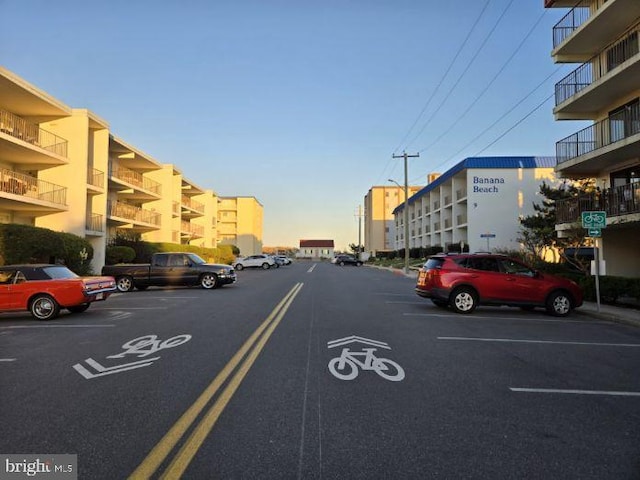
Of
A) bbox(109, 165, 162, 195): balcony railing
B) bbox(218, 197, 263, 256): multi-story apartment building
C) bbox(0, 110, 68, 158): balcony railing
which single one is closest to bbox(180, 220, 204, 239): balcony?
bbox(109, 165, 162, 195): balcony railing

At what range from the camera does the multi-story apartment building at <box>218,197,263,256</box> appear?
97.2 meters

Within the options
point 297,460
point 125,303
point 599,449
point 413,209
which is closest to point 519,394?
point 599,449

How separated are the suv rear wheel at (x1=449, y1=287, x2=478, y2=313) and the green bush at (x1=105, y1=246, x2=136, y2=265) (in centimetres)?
2821

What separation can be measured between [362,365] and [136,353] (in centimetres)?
381

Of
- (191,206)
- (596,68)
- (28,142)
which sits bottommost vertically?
(28,142)

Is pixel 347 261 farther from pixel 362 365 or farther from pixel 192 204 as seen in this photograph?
pixel 362 365

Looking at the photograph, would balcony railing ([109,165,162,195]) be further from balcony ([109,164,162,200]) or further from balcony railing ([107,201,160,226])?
balcony railing ([107,201,160,226])

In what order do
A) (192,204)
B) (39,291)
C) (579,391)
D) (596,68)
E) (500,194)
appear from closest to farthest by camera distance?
1. (579,391)
2. (39,291)
3. (596,68)
4. (500,194)
5. (192,204)

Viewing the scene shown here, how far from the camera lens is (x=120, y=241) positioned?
36938 millimetres

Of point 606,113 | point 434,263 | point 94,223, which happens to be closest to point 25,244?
point 94,223

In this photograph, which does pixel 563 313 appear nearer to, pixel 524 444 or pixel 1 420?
pixel 524 444

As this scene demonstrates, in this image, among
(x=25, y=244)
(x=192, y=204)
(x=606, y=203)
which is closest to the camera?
(x=606, y=203)

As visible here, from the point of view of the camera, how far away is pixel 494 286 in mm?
13031

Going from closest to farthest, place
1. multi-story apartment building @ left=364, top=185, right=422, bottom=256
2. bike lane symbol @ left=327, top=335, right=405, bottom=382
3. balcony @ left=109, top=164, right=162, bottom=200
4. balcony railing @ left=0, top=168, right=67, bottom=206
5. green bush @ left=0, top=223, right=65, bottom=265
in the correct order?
1. bike lane symbol @ left=327, top=335, right=405, bottom=382
2. green bush @ left=0, top=223, right=65, bottom=265
3. balcony railing @ left=0, top=168, right=67, bottom=206
4. balcony @ left=109, top=164, right=162, bottom=200
5. multi-story apartment building @ left=364, top=185, right=422, bottom=256
